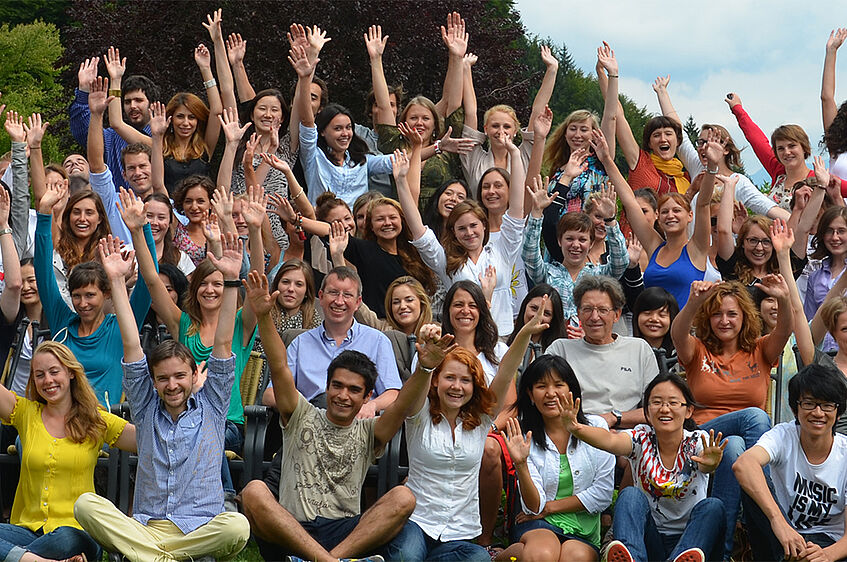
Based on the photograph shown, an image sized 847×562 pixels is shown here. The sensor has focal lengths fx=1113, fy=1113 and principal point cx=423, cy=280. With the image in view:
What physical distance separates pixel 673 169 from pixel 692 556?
199 inches

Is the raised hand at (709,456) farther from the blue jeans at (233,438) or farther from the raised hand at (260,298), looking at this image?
the blue jeans at (233,438)

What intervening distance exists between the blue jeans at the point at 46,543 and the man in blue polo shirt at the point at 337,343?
1.60 meters

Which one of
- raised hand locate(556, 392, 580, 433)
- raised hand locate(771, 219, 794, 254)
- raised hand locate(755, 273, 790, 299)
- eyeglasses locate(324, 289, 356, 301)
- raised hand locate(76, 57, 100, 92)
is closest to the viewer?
raised hand locate(556, 392, 580, 433)

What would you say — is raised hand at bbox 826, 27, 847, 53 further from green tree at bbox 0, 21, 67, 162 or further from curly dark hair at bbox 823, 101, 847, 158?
green tree at bbox 0, 21, 67, 162

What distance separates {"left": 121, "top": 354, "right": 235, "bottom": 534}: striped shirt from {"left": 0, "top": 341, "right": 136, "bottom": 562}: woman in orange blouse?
0.82ft

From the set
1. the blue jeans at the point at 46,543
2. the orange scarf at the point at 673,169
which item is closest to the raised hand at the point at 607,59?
the orange scarf at the point at 673,169

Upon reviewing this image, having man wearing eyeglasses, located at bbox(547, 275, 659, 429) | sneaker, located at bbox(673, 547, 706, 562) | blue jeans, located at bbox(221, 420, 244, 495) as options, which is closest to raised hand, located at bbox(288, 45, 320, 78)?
man wearing eyeglasses, located at bbox(547, 275, 659, 429)

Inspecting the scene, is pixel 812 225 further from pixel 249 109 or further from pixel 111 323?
pixel 111 323

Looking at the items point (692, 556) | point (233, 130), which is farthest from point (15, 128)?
point (692, 556)

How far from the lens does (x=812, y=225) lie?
8.55 metres

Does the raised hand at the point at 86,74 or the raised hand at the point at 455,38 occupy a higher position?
the raised hand at the point at 455,38

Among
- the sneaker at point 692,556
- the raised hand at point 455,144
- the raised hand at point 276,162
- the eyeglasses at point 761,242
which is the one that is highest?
the raised hand at point 455,144

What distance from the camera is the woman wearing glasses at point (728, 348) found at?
21.9 ft

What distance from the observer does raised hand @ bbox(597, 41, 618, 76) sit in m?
9.89
